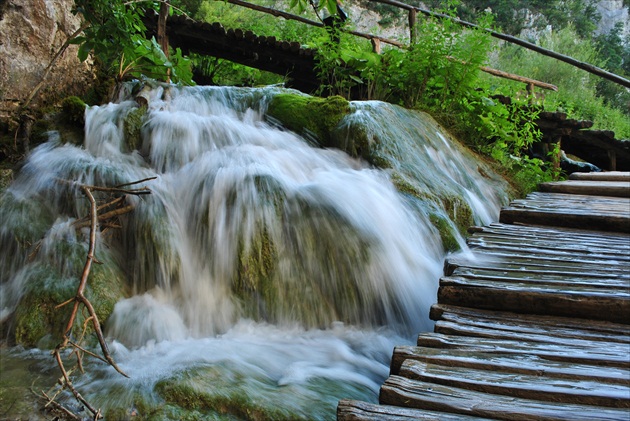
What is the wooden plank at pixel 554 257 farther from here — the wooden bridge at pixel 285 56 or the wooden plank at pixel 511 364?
the wooden bridge at pixel 285 56

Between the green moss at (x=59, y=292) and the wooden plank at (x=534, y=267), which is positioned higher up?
the wooden plank at (x=534, y=267)

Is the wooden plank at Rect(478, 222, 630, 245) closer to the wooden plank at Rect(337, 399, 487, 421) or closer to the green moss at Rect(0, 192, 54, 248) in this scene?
the wooden plank at Rect(337, 399, 487, 421)

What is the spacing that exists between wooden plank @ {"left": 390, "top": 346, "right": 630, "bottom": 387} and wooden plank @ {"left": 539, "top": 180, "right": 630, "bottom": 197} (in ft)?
12.6

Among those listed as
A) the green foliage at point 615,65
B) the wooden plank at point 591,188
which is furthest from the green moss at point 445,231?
the green foliage at point 615,65

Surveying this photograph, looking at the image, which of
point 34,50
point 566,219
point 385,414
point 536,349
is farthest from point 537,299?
point 34,50

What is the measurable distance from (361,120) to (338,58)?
2.67 m

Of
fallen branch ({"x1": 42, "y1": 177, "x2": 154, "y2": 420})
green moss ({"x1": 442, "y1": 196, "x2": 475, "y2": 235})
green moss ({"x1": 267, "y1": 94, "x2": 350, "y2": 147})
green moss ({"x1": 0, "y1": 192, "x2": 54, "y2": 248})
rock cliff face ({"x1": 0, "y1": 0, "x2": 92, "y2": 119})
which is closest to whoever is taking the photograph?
fallen branch ({"x1": 42, "y1": 177, "x2": 154, "y2": 420})

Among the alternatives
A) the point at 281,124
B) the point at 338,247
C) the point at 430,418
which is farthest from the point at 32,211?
the point at 430,418

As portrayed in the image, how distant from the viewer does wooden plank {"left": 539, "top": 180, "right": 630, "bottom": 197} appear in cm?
500

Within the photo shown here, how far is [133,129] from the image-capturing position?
5320 millimetres

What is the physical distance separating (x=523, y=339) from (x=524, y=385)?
15.8 inches

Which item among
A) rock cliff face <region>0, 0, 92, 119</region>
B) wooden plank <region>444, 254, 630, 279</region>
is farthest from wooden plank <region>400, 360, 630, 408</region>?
rock cliff face <region>0, 0, 92, 119</region>

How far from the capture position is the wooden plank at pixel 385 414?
153cm

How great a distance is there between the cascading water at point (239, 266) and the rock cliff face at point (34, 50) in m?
0.78
